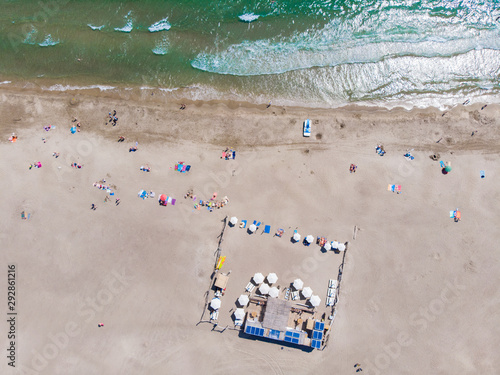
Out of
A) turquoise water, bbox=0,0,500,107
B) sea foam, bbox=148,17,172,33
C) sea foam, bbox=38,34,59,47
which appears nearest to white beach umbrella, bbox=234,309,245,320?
turquoise water, bbox=0,0,500,107

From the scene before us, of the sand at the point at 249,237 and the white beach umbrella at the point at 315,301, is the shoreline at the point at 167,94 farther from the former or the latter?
the white beach umbrella at the point at 315,301

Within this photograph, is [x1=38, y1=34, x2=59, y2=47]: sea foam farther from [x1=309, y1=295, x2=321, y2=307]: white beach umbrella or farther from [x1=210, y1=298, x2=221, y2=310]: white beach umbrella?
[x1=309, y1=295, x2=321, y2=307]: white beach umbrella

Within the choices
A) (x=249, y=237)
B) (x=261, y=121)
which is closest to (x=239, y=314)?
(x=249, y=237)

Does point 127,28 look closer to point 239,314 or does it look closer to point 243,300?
point 243,300

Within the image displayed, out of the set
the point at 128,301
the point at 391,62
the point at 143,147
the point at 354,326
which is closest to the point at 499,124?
the point at 391,62

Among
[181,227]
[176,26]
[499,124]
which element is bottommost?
[181,227]

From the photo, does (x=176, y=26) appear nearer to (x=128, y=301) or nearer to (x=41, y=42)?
(x=41, y=42)

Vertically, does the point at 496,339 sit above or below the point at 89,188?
below
